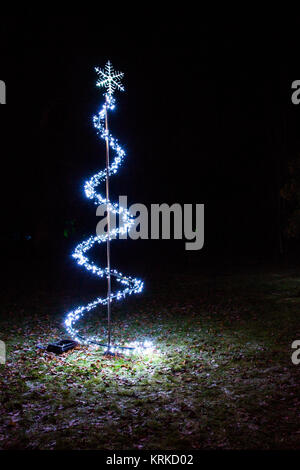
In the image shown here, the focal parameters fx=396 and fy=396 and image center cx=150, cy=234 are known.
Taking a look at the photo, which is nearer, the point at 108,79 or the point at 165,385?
the point at 165,385

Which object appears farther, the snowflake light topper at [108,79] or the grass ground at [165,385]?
the snowflake light topper at [108,79]

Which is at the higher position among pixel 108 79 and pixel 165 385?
pixel 108 79

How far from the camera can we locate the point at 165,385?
6.64 meters

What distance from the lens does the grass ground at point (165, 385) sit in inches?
199

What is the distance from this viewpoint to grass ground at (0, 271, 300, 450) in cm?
504

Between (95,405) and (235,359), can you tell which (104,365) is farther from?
(235,359)

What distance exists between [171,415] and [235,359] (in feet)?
Answer: 8.55

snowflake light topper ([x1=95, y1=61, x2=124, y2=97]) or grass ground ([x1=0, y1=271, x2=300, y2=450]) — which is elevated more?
snowflake light topper ([x1=95, y1=61, x2=124, y2=97])

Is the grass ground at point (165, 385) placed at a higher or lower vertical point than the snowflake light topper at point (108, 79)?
lower

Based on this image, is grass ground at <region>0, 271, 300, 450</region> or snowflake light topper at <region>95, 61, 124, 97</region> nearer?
grass ground at <region>0, 271, 300, 450</region>

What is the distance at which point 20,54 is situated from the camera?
2145 cm
